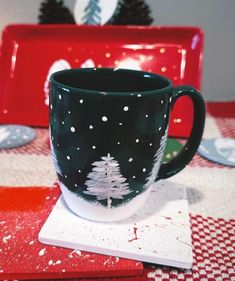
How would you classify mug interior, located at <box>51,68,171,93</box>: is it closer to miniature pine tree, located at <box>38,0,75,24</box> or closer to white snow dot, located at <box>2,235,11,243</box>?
white snow dot, located at <box>2,235,11,243</box>

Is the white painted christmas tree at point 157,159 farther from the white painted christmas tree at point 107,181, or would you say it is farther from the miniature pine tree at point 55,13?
the miniature pine tree at point 55,13

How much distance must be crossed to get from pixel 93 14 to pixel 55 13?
0.48ft

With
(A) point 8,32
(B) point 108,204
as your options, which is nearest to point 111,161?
(B) point 108,204

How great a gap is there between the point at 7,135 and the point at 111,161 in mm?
307

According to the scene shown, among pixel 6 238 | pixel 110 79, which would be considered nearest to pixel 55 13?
pixel 110 79

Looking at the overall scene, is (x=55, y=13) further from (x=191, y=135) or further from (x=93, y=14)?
(x=191, y=135)

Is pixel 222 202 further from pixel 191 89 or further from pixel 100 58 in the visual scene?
pixel 100 58

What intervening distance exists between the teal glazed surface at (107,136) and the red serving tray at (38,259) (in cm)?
5

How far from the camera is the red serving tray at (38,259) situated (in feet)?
0.87

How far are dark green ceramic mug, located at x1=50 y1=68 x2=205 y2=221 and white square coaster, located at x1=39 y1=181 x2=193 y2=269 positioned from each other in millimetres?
11

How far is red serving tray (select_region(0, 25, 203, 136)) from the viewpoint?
603mm

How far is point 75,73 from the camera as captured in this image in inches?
13.3

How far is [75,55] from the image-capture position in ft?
2.04

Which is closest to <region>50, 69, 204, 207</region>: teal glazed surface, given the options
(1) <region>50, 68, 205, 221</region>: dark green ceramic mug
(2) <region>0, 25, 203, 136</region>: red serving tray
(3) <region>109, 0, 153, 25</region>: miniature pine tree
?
A: (1) <region>50, 68, 205, 221</region>: dark green ceramic mug
